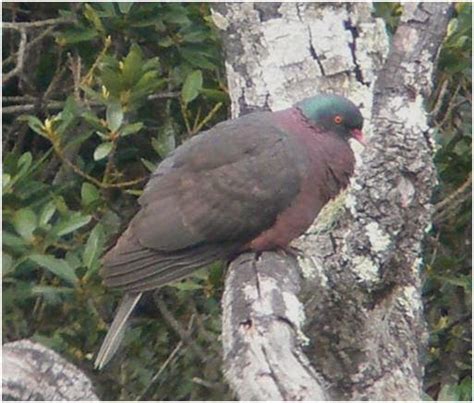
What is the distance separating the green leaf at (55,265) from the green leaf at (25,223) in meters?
0.06

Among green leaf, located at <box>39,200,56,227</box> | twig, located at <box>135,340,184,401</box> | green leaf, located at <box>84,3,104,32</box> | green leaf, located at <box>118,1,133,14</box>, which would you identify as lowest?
twig, located at <box>135,340,184,401</box>

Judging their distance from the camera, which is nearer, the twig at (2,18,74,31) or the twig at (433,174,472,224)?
the twig at (2,18,74,31)

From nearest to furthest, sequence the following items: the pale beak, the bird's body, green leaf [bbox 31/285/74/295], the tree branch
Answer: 1. the tree branch
2. the bird's body
3. the pale beak
4. green leaf [bbox 31/285/74/295]

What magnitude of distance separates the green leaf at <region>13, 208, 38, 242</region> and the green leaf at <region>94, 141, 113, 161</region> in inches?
10.1

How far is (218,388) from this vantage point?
498cm

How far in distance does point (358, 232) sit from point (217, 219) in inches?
19.3

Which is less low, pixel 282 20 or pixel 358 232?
pixel 282 20

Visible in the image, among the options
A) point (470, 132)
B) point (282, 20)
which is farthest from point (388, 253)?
point (470, 132)

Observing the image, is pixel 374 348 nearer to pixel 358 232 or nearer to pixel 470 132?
pixel 358 232

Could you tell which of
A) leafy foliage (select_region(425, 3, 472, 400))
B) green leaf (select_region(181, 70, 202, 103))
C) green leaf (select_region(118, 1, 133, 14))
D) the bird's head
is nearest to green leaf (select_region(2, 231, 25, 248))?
green leaf (select_region(181, 70, 202, 103))

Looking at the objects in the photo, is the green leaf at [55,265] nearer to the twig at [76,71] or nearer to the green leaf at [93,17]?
the twig at [76,71]

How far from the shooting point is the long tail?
14.9ft

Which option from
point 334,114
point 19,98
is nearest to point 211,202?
point 334,114

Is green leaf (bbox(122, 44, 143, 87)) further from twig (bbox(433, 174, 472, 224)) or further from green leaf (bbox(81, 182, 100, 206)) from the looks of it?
twig (bbox(433, 174, 472, 224))
